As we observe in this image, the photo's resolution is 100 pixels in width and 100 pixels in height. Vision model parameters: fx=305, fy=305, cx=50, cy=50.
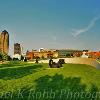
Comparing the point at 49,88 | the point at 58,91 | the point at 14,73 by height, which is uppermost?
the point at 14,73

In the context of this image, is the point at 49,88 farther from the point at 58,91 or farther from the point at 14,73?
the point at 14,73

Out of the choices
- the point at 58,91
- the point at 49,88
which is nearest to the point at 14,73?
the point at 49,88

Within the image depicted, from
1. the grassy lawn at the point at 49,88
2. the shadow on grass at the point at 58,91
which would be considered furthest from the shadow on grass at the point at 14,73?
the shadow on grass at the point at 58,91

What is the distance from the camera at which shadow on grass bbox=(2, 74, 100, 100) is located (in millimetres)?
28203

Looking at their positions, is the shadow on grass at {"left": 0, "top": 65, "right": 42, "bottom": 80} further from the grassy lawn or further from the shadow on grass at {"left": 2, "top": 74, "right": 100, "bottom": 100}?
the shadow on grass at {"left": 2, "top": 74, "right": 100, "bottom": 100}

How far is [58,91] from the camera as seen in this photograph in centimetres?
3077

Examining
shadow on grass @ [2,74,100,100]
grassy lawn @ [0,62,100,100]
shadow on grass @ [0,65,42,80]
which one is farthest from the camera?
shadow on grass @ [0,65,42,80]

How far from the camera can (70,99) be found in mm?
27656

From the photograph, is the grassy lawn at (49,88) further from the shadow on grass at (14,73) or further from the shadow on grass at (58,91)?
the shadow on grass at (14,73)

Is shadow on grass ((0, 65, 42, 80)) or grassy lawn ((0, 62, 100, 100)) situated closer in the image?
grassy lawn ((0, 62, 100, 100))

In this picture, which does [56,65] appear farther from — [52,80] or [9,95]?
[9,95]

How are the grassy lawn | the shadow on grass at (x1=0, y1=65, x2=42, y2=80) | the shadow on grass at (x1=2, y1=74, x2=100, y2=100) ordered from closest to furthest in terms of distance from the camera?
the shadow on grass at (x1=2, y1=74, x2=100, y2=100)
the grassy lawn
the shadow on grass at (x1=0, y1=65, x2=42, y2=80)

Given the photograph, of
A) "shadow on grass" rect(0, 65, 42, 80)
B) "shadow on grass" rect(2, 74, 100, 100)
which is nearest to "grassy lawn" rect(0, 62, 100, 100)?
"shadow on grass" rect(2, 74, 100, 100)

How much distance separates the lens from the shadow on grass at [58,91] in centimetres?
2820
